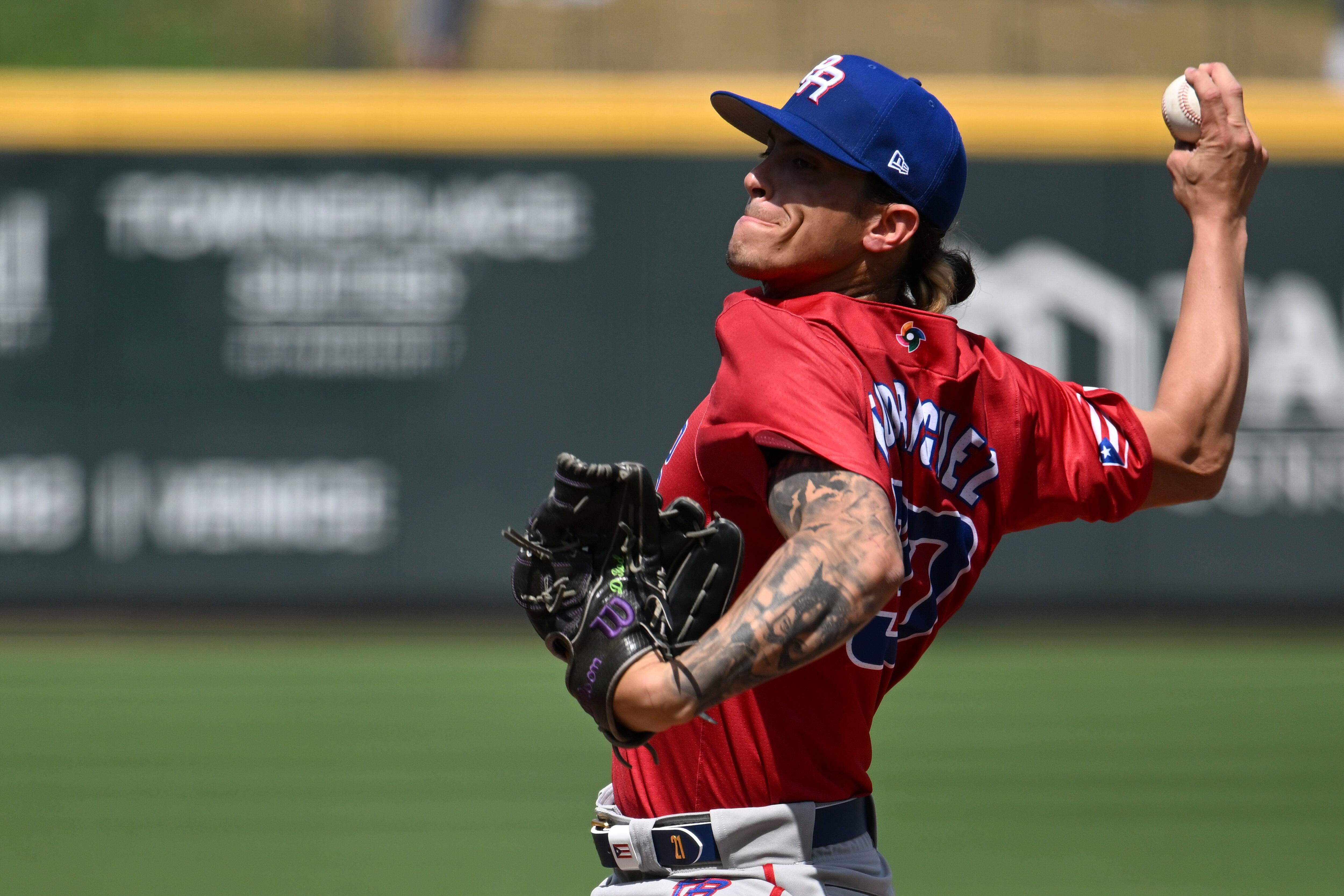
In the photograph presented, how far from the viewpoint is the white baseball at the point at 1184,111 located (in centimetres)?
258

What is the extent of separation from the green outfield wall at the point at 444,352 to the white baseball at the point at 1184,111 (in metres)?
8.59

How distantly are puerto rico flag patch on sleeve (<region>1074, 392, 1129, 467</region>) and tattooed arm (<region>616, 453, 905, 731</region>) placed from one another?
69 cm

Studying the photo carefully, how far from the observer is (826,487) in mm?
1893

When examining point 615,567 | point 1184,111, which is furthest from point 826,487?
point 1184,111

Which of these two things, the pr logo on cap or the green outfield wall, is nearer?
the pr logo on cap

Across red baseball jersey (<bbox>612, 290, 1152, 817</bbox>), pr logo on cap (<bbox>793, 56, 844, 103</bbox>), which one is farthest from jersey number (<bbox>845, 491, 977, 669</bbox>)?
pr logo on cap (<bbox>793, 56, 844, 103</bbox>)

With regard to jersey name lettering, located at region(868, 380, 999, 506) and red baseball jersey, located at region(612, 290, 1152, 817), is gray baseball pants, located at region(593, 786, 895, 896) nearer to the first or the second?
red baseball jersey, located at region(612, 290, 1152, 817)

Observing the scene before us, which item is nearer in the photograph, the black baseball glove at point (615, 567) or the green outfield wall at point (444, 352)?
the black baseball glove at point (615, 567)

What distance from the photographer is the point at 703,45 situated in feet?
41.7

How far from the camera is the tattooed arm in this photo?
1.82 metres

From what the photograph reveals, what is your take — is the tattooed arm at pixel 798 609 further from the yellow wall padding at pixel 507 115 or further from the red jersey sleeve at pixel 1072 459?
the yellow wall padding at pixel 507 115

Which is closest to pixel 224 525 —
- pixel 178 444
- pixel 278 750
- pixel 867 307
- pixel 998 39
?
pixel 178 444

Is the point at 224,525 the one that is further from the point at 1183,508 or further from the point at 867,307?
the point at 867,307

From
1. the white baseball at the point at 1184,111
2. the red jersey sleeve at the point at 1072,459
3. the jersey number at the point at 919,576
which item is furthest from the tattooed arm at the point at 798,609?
the white baseball at the point at 1184,111
